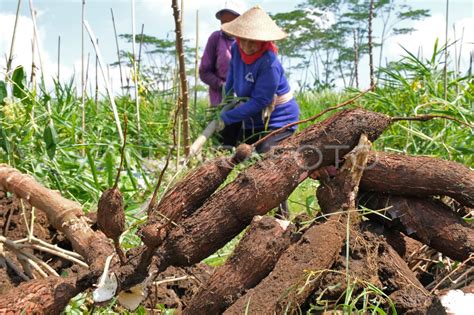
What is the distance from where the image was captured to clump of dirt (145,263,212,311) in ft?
6.31

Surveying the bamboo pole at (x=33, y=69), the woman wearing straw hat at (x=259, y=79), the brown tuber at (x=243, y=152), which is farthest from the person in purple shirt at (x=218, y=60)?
the brown tuber at (x=243, y=152)

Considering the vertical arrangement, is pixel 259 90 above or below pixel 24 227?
above

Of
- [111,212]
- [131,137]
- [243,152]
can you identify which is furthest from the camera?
[131,137]

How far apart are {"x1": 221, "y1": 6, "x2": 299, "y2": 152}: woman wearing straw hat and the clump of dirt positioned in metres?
1.89

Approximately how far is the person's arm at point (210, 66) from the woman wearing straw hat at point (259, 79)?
0.59 meters

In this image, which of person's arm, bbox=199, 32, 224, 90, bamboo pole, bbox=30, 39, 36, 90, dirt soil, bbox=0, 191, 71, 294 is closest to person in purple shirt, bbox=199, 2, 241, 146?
person's arm, bbox=199, 32, 224, 90

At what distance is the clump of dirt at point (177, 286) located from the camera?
75.7 inches

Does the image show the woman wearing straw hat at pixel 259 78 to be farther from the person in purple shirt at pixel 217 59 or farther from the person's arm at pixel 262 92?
the person in purple shirt at pixel 217 59

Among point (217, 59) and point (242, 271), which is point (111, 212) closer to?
point (242, 271)

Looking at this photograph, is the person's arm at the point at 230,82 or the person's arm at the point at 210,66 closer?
the person's arm at the point at 230,82

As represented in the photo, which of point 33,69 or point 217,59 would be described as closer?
point 33,69

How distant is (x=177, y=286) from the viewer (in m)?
2.04

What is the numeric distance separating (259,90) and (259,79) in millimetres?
73

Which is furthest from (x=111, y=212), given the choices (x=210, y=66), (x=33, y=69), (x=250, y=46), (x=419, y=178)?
(x=210, y=66)
